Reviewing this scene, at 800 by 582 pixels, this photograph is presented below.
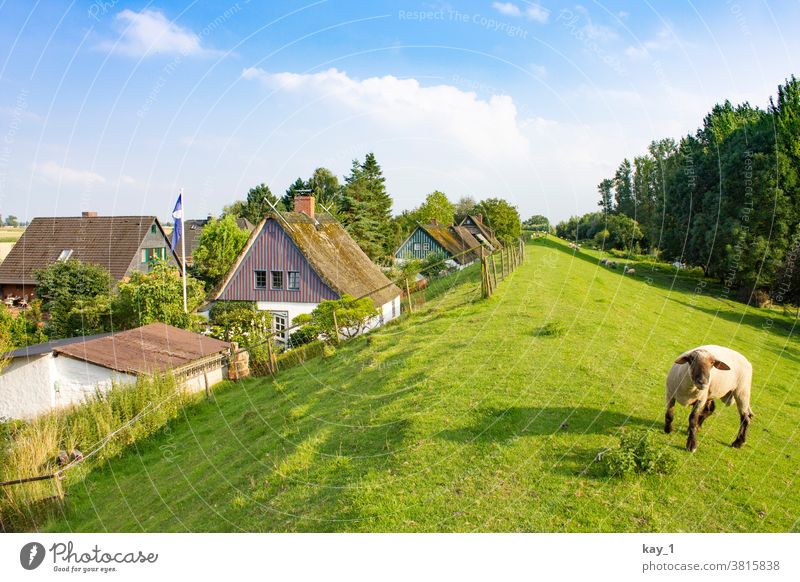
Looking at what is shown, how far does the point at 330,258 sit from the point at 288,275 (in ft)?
8.26

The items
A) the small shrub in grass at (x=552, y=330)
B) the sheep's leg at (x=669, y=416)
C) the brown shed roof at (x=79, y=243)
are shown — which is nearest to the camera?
the sheep's leg at (x=669, y=416)

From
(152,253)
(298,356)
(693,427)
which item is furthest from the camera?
(152,253)

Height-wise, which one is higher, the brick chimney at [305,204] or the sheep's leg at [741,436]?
the brick chimney at [305,204]

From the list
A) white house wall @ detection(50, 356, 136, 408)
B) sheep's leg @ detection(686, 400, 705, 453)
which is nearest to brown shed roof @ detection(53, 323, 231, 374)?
white house wall @ detection(50, 356, 136, 408)

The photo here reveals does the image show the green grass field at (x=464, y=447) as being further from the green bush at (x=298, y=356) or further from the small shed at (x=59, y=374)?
the small shed at (x=59, y=374)

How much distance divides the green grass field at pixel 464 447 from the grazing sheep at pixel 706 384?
378 mm

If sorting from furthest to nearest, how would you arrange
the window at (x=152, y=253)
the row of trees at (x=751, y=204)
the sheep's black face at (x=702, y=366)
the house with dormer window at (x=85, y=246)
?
the window at (x=152, y=253) → the house with dormer window at (x=85, y=246) → the row of trees at (x=751, y=204) → the sheep's black face at (x=702, y=366)

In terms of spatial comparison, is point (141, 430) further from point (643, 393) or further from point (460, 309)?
point (643, 393)

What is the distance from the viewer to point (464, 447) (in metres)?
8.73

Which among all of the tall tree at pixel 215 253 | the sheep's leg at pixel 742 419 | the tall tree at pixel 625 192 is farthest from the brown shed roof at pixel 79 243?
the tall tree at pixel 625 192

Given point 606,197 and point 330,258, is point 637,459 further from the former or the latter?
point 606,197

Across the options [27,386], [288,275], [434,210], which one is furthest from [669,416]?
[434,210]

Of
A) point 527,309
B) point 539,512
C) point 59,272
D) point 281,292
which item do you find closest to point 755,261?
point 527,309

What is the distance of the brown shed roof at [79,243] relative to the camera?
137ft
